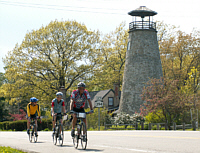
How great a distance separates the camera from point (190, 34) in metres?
53.4

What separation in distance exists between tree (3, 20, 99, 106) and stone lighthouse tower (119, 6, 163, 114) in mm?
8145

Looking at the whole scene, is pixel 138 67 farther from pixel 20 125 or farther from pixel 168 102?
pixel 20 125

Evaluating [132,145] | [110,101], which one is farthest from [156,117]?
[110,101]

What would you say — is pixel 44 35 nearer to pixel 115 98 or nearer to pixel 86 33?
pixel 86 33

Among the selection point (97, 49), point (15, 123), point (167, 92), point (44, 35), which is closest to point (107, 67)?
point (97, 49)

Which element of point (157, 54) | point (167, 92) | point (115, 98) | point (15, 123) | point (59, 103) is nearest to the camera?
point (59, 103)

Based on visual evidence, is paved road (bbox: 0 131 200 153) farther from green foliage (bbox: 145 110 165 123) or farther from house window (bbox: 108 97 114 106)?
house window (bbox: 108 97 114 106)

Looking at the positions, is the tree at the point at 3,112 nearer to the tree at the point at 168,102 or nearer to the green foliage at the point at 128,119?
the green foliage at the point at 128,119

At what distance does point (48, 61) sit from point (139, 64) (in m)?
13.0

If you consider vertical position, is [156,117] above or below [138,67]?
below

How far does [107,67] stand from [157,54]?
709 inches

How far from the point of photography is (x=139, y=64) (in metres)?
47.2

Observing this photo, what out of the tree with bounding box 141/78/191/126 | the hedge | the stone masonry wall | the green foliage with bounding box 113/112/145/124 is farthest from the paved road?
the stone masonry wall

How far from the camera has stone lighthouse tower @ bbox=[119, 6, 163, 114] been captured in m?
47.0
